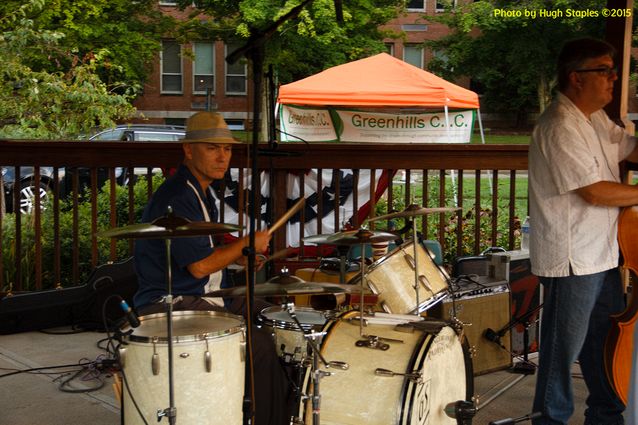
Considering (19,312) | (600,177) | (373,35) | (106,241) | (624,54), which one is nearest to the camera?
Result: (600,177)

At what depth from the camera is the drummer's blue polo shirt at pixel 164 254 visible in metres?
3.86

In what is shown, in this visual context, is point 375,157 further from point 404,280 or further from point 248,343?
point 248,343

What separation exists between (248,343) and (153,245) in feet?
2.68

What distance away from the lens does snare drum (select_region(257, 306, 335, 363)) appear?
385 cm

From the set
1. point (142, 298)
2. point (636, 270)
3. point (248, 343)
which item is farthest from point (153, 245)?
point (636, 270)

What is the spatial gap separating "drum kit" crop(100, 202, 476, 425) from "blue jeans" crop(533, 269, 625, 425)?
37 cm

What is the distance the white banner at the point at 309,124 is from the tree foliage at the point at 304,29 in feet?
4.60

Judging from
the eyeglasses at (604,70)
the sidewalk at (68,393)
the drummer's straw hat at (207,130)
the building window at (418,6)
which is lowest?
the sidewalk at (68,393)

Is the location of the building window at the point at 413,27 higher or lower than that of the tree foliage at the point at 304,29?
higher

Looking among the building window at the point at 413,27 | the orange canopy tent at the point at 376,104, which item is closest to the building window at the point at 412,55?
the building window at the point at 413,27

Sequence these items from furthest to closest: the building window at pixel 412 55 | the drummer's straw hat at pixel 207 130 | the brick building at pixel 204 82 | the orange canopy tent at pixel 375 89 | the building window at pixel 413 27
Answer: the building window at pixel 412 55 < the building window at pixel 413 27 < the brick building at pixel 204 82 < the orange canopy tent at pixel 375 89 < the drummer's straw hat at pixel 207 130

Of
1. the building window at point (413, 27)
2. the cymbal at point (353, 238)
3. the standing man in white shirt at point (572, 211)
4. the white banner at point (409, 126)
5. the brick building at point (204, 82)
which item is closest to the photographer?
the standing man in white shirt at point (572, 211)

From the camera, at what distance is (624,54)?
493cm

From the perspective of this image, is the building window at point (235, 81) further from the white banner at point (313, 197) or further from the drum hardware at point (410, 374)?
the drum hardware at point (410, 374)
